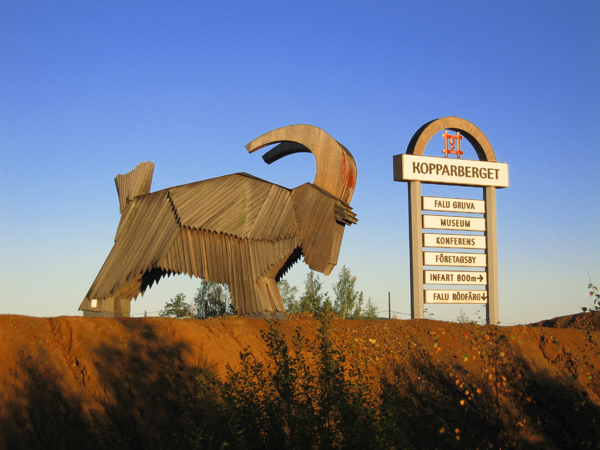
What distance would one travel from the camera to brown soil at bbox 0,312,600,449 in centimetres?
778

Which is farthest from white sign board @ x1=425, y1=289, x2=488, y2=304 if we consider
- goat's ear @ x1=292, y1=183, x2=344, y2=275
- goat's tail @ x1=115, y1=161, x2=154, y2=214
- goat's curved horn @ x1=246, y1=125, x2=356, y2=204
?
goat's tail @ x1=115, y1=161, x2=154, y2=214

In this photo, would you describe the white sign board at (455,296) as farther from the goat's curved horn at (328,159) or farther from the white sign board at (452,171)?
the goat's curved horn at (328,159)

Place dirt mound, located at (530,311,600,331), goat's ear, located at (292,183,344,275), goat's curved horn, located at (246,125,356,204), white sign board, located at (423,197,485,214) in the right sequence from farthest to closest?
1. white sign board, located at (423,197,485,214)
2. dirt mound, located at (530,311,600,331)
3. goat's curved horn, located at (246,125,356,204)
4. goat's ear, located at (292,183,344,275)

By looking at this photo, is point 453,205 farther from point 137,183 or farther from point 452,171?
point 137,183

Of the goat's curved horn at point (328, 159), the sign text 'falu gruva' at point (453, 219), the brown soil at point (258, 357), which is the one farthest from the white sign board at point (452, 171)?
the brown soil at point (258, 357)

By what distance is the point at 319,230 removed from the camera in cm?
1205

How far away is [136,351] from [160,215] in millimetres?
3680

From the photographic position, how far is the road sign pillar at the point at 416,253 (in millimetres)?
17125

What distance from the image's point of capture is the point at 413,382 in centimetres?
1071

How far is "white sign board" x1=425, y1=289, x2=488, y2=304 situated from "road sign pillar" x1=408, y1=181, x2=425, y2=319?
30 centimetres

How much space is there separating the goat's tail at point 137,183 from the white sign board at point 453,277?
8422 millimetres

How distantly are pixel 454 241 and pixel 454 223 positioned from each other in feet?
1.80

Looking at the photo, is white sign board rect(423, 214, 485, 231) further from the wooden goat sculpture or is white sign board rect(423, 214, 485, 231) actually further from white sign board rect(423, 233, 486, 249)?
the wooden goat sculpture

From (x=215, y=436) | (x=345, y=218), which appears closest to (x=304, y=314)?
(x=345, y=218)
